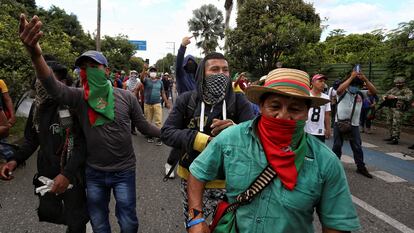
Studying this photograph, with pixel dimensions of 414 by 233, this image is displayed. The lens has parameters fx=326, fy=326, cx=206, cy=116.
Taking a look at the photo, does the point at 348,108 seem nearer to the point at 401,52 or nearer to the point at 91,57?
the point at 91,57

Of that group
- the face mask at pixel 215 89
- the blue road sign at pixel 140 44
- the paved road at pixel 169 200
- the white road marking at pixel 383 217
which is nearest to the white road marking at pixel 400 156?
the paved road at pixel 169 200

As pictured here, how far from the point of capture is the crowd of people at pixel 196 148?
4.72 ft

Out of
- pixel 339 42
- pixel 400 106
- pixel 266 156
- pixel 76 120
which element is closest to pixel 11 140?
pixel 76 120

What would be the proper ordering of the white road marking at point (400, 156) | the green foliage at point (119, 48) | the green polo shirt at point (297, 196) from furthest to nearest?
the green foliage at point (119, 48) → the white road marking at point (400, 156) → the green polo shirt at point (297, 196)

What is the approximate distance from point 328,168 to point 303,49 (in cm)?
1678

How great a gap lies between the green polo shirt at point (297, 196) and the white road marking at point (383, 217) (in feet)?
9.62

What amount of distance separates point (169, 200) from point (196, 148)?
2505 mm

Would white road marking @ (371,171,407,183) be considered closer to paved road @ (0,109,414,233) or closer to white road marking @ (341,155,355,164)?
paved road @ (0,109,414,233)

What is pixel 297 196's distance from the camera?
4.63 feet

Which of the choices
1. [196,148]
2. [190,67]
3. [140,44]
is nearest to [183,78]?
[190,67]

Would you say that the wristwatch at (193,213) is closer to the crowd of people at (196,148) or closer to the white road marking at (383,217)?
the crowd of people at (196,148)

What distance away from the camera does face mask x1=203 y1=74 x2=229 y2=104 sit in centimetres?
233

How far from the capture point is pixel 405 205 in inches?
177

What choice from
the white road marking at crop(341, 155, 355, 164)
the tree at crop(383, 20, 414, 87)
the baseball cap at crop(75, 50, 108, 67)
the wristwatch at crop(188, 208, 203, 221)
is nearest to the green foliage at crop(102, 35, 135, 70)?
the tree at crop(383, 20, 414, 87)
